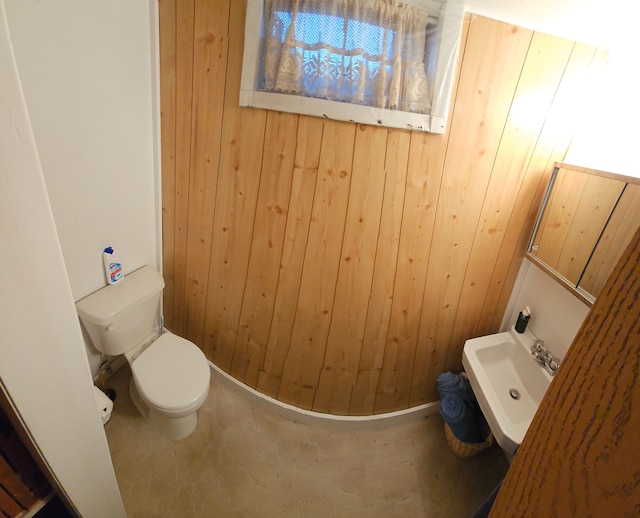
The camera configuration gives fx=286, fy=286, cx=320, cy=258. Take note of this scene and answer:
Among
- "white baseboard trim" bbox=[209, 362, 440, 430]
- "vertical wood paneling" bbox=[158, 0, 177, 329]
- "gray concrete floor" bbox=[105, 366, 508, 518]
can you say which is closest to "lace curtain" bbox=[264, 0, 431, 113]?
"vertical wood paneling" bbox=[158, 0, 177, 329]

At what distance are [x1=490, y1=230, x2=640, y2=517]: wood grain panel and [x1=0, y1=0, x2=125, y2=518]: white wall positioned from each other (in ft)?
2.84

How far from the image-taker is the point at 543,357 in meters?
1.43

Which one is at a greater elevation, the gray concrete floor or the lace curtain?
the lace curtain

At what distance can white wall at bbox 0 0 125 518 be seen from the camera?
478 mm

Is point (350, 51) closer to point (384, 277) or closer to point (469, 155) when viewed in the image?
point (469, 155)

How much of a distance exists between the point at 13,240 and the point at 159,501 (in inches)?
59.4

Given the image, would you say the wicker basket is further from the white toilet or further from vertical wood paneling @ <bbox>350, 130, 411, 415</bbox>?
the white toilet

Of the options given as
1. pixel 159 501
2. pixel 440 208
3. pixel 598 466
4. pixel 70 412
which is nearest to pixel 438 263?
pixel 440 208

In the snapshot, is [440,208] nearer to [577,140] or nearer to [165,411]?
[577,140]

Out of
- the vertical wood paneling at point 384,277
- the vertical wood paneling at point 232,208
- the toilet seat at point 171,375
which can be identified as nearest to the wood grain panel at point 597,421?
the vertical wood paneling at point 384,277

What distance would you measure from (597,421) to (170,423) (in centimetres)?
185

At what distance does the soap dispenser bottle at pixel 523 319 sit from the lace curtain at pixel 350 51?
1.22m

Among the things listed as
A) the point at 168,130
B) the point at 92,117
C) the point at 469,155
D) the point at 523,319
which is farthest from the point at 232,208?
the point at 523,319

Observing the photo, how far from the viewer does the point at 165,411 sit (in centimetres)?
139
